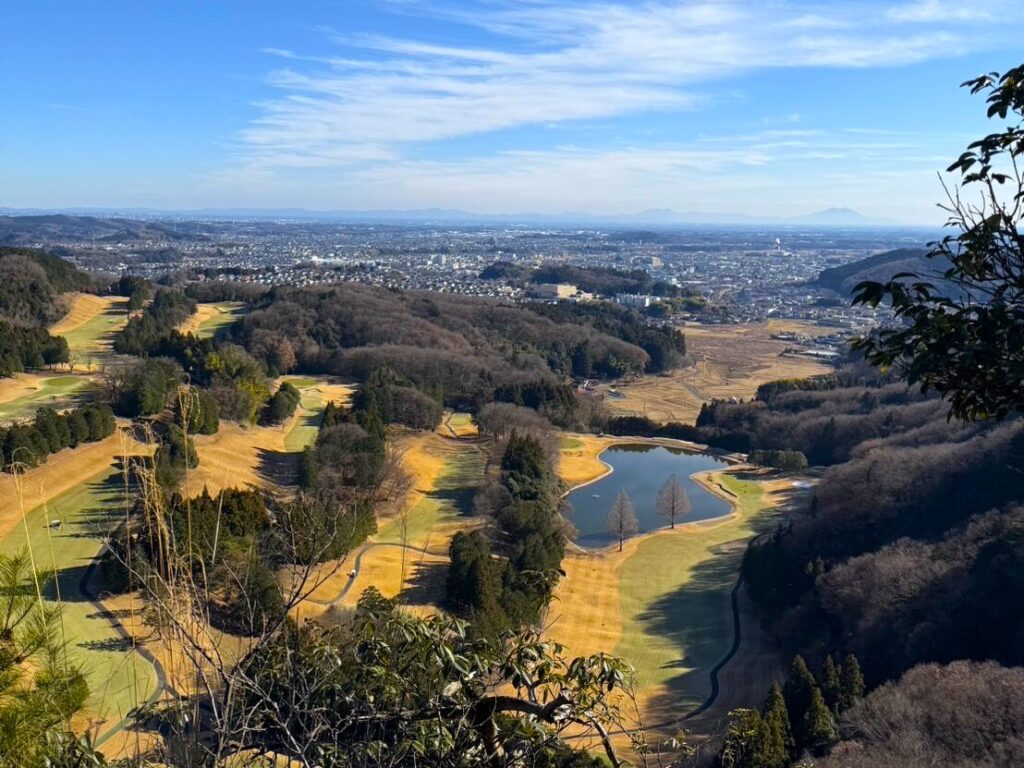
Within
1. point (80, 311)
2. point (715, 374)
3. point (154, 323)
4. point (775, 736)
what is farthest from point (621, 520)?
point (80, 311)

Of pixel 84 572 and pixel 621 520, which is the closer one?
pixel 84 572

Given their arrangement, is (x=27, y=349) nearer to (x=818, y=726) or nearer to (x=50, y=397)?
(x=50, y=397)

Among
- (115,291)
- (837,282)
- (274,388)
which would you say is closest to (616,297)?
(837,282)

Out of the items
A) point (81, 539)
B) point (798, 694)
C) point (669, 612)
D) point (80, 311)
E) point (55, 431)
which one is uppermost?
point (80, 311)

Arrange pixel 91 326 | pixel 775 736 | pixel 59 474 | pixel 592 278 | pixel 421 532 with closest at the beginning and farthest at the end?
pixel 775 736 → pixel 59 474 → pixel 421 532 → pixel 91 326 → pixel 592 278

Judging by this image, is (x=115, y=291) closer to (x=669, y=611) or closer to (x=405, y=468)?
(x=405, y=468)

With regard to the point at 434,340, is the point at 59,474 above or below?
below

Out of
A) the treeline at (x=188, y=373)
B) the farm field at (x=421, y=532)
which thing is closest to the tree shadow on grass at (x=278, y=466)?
the treeline at (x=188, y=373)
